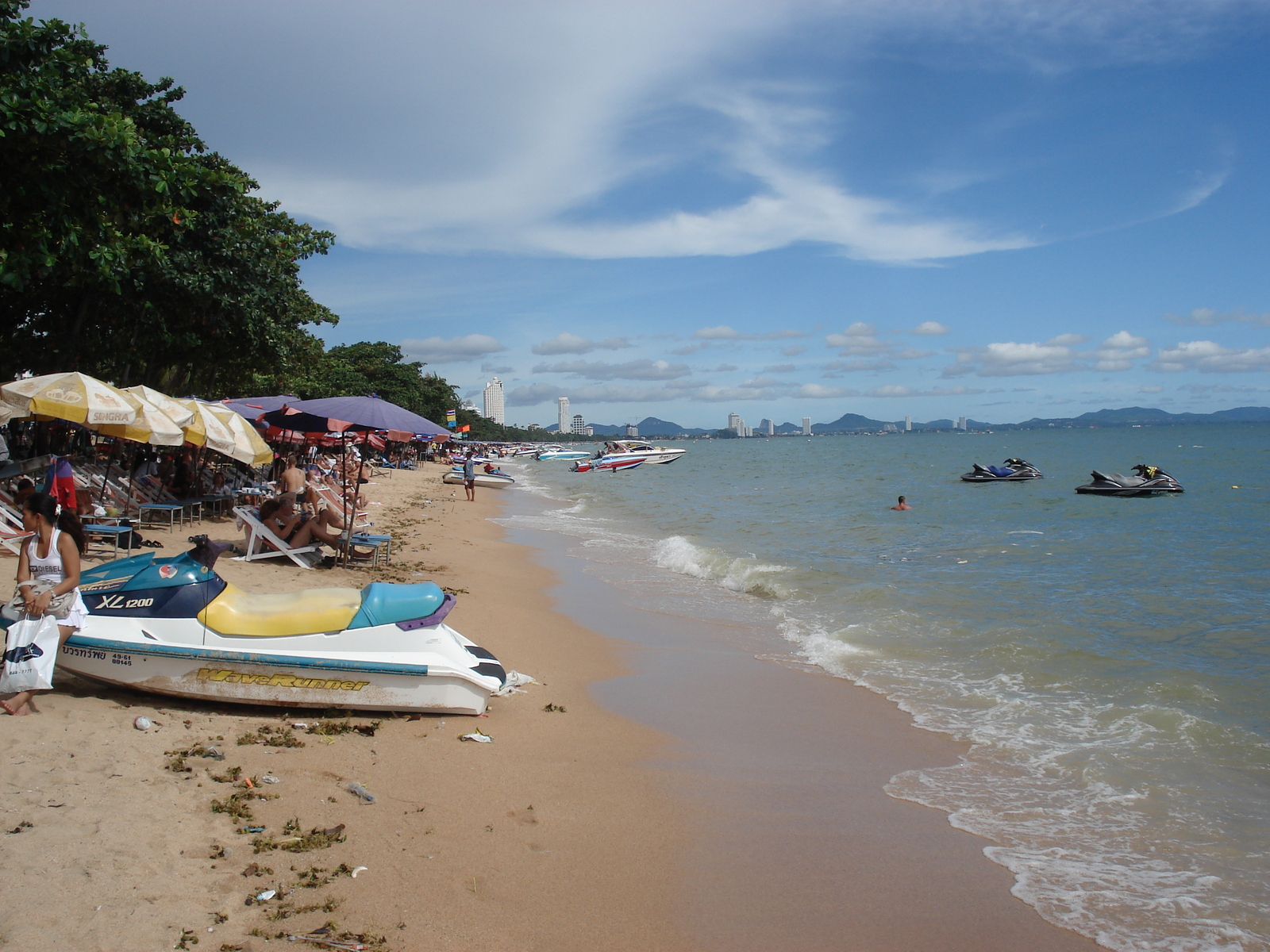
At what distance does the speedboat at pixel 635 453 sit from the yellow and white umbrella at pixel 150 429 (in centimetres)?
4891

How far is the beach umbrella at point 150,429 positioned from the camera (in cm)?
1021

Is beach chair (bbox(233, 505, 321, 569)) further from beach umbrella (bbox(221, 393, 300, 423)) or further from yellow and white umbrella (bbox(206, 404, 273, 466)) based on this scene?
beach umbrella (bbox(221, 393, 300, 423))

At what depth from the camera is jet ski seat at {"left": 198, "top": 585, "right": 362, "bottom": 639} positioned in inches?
215

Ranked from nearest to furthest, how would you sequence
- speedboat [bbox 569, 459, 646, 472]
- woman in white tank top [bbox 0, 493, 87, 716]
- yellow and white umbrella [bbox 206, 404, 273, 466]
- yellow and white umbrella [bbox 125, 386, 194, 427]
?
woman in white tank top [bbox 0, 493, 87, 716] < yellow and white umbrella [bbox 125, 386, 194, 427] < yellow and white umbrella [bbox 206, 404, 273, 466] < speedboat [bbox 569, 459, 646, 472]

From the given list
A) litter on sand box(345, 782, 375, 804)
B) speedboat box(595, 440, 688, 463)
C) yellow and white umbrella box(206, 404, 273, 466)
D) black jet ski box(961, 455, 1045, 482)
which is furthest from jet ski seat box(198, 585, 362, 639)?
speedboat box(595, 440, 688, 463)

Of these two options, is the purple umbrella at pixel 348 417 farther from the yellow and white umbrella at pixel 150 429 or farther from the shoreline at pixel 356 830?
the shoreline at pixel 356 830

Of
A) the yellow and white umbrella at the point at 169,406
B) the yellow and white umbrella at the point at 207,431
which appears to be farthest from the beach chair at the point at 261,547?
the yellow and white umbrella at the point at 169,406

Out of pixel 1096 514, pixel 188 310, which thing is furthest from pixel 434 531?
pixel 1096 514

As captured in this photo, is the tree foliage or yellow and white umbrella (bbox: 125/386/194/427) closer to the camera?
the tree foliage

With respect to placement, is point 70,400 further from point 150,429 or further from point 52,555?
point 52,555

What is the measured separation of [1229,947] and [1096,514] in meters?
23.9

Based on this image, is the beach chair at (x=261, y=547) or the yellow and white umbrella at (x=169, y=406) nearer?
the beach chair at (x=261, y=547)

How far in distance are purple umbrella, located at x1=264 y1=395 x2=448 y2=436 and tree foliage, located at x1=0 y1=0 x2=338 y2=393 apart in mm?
2750

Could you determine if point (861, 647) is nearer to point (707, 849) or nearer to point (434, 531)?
point (707, 849)
